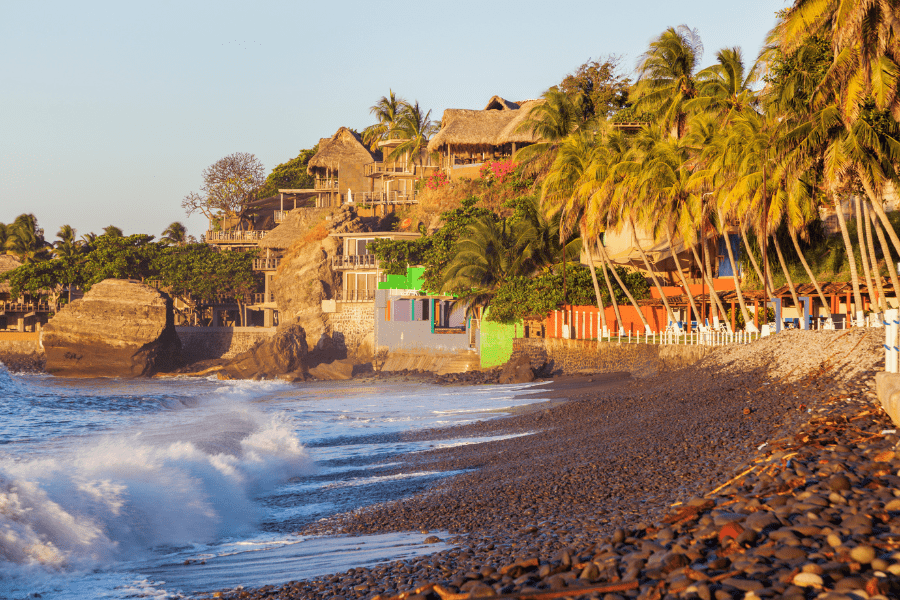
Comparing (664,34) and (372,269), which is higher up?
(664,34)

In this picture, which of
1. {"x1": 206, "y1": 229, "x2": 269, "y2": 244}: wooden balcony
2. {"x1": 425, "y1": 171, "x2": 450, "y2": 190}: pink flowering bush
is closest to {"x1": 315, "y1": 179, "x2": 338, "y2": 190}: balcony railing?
{"x1": 206, "y1": 229, "x2": 269, "y2": 244}: wooden balcony

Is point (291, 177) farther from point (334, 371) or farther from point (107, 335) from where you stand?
point (334, 371)

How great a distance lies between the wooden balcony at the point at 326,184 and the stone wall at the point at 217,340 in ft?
50.3

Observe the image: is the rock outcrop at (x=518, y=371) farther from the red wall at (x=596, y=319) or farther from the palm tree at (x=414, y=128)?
the palm tree at (x=414, y=128)

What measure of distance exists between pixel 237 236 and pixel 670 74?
44.6 metres

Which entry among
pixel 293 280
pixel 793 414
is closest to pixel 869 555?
pixel 793 414

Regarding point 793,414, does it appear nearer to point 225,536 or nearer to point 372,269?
point 225,536

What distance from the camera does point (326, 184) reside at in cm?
6600

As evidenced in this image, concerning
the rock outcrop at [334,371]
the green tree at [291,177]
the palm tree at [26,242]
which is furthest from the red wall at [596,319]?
the palm tree at [26,242]

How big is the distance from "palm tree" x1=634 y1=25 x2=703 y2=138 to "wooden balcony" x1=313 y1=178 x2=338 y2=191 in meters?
36.5

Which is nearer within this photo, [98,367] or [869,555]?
[869,555]

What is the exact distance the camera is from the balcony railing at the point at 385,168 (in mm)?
59406

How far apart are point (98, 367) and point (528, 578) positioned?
52970mm

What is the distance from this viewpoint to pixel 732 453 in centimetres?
847
